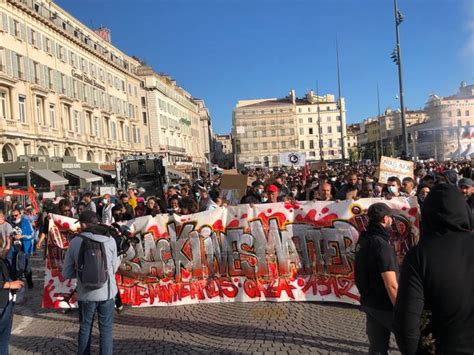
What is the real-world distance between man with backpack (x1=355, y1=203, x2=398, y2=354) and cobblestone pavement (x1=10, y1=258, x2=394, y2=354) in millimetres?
1431

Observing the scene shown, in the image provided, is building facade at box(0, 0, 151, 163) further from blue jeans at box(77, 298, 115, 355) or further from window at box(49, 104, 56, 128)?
blue jeans at box(77, 298, 115, 355)

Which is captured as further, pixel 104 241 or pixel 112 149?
pixel 112 149

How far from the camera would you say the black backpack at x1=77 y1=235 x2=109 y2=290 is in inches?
188

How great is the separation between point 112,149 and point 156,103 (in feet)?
64.3

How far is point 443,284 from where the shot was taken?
7.81 ft

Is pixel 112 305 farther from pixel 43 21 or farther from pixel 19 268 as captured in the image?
pixel 43 21

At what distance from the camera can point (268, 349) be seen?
5.35 m

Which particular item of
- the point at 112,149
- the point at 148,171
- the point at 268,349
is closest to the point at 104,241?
the point at 268,349

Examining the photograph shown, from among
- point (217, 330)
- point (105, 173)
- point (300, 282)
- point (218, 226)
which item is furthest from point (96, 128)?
point (217, 330)

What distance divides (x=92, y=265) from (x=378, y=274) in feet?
8.92

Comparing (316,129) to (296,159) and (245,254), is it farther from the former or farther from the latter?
(245,254)

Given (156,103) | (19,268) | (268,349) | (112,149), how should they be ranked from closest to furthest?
1. (19,268)
2. (268,349)
3. (112,149)
4. (156,103)

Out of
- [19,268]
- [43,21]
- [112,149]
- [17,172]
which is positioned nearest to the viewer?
[19,268]

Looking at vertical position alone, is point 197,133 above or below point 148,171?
above
